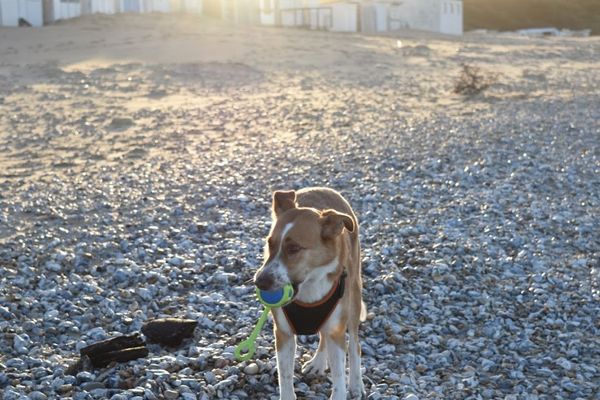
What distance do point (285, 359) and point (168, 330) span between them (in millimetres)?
1596

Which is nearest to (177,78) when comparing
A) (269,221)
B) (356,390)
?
(269,221)

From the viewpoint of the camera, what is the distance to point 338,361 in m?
5.51

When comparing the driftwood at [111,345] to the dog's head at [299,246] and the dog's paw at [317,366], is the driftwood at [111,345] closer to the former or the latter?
the dog's paw at [317,366]

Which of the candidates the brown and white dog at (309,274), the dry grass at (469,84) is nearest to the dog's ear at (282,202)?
the brown and white dog at (309,274)

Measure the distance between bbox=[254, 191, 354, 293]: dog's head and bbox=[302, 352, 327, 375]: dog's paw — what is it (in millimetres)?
1188

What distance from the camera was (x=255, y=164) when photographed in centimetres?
1405

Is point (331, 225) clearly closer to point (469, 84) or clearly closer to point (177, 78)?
point (469, 84)

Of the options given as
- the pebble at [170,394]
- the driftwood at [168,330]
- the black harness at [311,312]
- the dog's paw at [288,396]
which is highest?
the black harness at [311,312]

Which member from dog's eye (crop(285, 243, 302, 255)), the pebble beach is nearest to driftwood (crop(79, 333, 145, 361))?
the pebble beach

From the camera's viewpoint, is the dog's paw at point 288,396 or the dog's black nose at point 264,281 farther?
the dog's paw at point 288,396

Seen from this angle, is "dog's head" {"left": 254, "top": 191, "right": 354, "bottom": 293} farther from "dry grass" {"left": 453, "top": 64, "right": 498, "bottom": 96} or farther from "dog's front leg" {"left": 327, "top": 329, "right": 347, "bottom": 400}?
"dry grass" {"left": 453, "top": 64, "right": 498, "bottom": 96}

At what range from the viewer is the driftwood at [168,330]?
6.72m

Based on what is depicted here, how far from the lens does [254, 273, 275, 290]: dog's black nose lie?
5024mm

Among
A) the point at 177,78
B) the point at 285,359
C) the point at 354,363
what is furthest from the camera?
the point at 177,78
